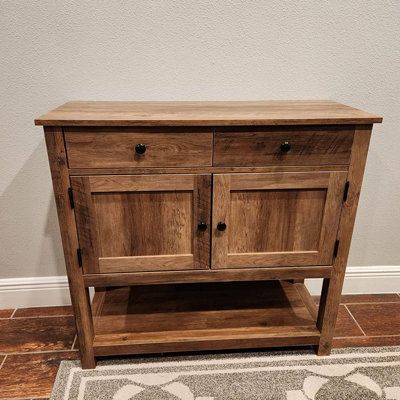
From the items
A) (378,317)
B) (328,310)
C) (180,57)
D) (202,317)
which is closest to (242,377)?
(202,317)

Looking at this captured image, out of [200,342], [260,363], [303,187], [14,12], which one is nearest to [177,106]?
[303,187]

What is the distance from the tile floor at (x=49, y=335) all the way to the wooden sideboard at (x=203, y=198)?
0.17 meters

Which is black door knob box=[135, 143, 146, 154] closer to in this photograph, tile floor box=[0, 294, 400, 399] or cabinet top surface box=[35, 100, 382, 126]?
cabinet top surface box=[35, 100, 382, 126]

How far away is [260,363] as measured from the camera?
4.33 ft

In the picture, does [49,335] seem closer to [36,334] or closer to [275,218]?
[36,334]

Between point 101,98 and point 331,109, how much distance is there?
0.81 m

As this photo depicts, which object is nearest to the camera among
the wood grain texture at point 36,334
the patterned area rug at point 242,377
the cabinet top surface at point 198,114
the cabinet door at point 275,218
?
the cabinet top surface at point 198,114

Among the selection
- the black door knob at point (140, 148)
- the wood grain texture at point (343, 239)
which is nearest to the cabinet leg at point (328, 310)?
the wood grain texture at point (343, 239)

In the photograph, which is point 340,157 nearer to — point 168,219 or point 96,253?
point 168,219

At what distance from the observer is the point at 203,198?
1.10m

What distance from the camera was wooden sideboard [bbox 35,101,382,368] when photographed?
1.03 metres

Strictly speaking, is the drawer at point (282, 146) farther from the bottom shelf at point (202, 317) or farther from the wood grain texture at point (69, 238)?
the bottom shelf at point (202, 317)

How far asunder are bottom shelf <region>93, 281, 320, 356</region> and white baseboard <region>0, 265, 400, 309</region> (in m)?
0.19

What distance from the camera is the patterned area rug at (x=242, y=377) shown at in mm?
1203
